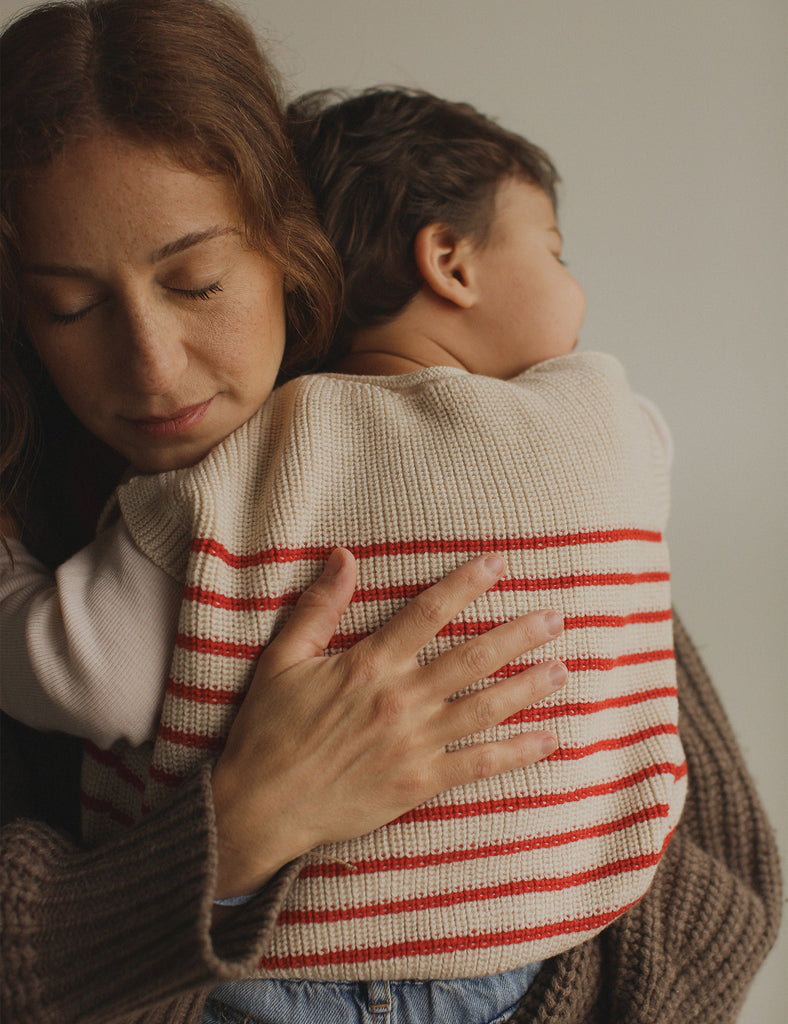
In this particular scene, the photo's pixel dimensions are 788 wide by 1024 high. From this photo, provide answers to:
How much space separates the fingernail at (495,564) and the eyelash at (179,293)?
343 millimetres

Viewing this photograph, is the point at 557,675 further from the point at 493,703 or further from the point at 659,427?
the point at 659,427

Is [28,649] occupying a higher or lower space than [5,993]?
higher

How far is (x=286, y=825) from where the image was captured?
2.17 ft

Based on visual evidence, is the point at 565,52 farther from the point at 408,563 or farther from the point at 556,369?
the point at 408,563

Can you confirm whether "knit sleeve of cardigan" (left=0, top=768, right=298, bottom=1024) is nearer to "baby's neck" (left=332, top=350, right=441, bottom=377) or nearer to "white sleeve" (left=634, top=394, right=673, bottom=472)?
"baby's neck" (left=332, top=350, right=441, bottom=377)

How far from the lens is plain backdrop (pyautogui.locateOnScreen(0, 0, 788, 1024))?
4.12 ft

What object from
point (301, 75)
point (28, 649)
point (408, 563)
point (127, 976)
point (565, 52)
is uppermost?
point (565, 52)

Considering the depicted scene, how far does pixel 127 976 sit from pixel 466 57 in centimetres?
126

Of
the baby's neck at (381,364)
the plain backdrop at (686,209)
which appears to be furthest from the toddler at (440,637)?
the plain backdrop at (686,209)

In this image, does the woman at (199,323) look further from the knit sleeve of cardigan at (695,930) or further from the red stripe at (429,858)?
the knit sleeve of cardigan at (695,930)

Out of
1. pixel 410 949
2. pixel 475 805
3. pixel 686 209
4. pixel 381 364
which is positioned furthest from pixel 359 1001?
pixel 686 209

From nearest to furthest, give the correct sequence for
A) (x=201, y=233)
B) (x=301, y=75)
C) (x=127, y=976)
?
1. (x=127, y=976)
2. (x=201, y=233)
3. (x=301, y=75)

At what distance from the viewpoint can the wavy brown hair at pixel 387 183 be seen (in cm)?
99

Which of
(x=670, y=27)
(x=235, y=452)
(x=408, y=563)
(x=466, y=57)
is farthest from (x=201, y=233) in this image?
(x=670, y=27)
